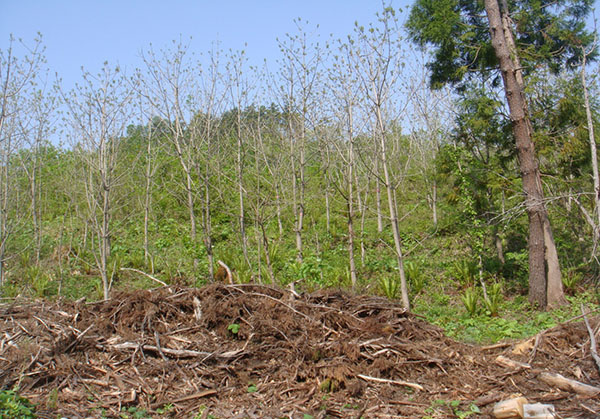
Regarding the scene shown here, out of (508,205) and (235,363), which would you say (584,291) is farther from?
(235,363)

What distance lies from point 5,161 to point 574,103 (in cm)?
1210

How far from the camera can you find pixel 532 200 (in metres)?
9.27

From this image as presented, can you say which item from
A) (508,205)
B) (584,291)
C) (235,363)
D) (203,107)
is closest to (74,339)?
(235,363)

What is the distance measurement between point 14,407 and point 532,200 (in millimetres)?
8719

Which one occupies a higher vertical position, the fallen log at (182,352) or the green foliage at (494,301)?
the fallen log at (182,352)

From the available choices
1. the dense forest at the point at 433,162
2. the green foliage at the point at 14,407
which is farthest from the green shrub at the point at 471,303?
the green foliage at the point at 14,407

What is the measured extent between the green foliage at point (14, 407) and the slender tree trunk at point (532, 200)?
330 inches

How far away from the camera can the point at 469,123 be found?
10.5 metres

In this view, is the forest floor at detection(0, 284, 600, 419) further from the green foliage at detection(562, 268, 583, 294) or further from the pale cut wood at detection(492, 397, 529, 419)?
the green foliage at detection(562, 268, 583, 294)

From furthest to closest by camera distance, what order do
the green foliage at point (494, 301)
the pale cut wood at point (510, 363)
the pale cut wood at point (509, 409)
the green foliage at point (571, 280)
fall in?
the green foliage at point (571, 280)
the green foliage at point (494, 301)
the pale cut wood at point (510, 363)
the pale cut wood at point (509, 409)

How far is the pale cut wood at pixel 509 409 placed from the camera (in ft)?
13.8

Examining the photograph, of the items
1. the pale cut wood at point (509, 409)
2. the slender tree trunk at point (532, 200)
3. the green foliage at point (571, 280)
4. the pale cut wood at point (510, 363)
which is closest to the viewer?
the pale cut wood at point (509, 409)

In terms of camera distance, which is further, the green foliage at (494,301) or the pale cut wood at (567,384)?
the green foliage at (494,301)

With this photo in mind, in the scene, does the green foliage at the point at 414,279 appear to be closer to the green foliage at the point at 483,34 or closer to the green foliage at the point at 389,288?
the green foliage at the point at 389,288
